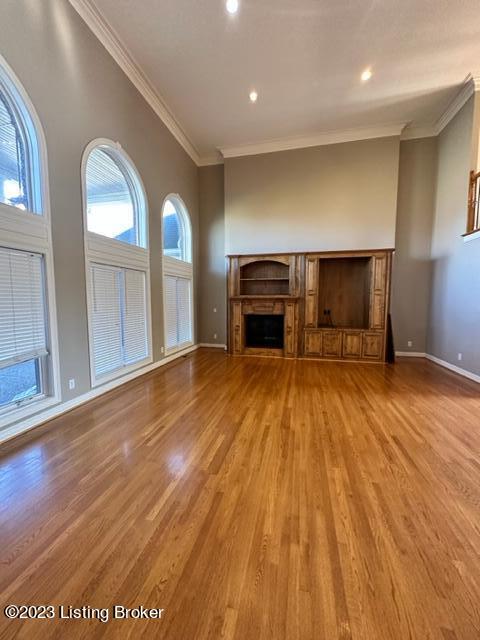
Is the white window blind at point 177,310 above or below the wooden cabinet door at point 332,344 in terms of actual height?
above

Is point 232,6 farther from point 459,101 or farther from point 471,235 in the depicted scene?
point 471,235

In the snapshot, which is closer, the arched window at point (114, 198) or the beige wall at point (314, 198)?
the arched window at point (114, 198)

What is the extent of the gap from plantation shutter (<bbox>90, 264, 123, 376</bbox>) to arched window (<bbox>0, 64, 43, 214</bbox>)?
3.37 feet

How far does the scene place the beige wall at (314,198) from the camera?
5.85 metres

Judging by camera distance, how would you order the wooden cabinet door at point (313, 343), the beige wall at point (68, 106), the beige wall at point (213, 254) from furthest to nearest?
the beige wall at point (213, 254)
the wooden cabinet door at point (313, 343)
the beige wall at point (68, 106)

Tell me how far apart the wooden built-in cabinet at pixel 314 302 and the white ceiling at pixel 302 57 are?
2.71 metres

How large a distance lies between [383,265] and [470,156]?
217 cm

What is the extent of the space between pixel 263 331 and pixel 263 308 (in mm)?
649

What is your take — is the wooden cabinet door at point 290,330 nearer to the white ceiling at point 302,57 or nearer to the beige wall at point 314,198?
the beige wall at point 314,198

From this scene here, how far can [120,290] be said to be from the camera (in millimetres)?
4246

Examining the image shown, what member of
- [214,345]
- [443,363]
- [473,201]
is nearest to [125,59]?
[214,345]

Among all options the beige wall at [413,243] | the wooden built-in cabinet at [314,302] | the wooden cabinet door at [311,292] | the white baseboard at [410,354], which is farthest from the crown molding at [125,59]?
the white baseboard at [410,354]

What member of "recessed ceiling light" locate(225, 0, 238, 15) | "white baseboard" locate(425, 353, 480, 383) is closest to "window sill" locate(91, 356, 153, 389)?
"recessed ceiling light" locate(225, 0, 238, 15)

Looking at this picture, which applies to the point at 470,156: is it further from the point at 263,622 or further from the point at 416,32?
the point at 263,622
